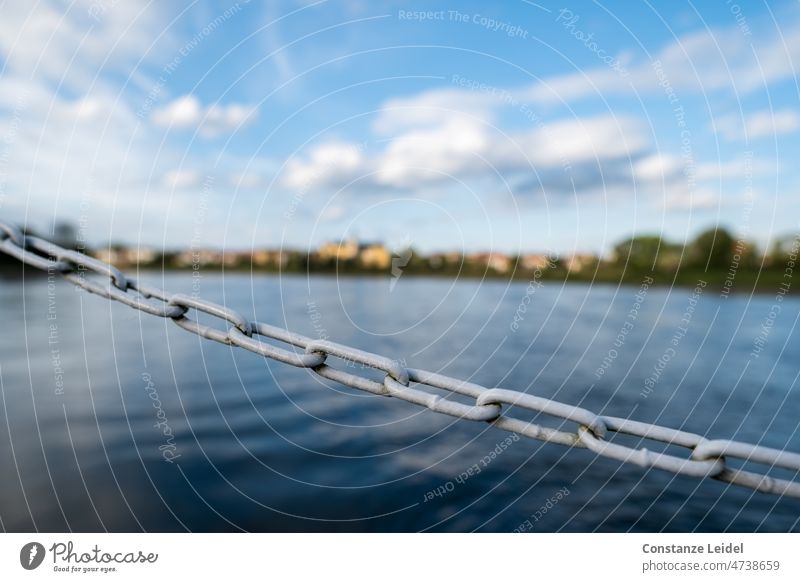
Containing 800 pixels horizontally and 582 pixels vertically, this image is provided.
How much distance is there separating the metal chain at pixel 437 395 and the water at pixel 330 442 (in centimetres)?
42

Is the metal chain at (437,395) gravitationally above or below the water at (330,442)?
above

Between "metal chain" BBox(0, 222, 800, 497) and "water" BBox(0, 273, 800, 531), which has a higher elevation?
"metal chain" BBox(0, 222, 800, 497)

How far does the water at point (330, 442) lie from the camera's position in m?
2.18

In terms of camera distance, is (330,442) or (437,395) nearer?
(437,395)

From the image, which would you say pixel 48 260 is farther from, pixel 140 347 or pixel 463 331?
pixel 463 331

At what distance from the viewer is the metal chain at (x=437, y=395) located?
4.07ft

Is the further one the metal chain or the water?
the water

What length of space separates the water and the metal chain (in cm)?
42

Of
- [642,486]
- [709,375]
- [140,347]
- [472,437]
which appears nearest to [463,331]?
[709,375]

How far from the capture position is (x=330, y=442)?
9.66ft

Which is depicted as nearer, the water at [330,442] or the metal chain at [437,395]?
the metal chain at [437,395]

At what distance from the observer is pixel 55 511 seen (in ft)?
7.04

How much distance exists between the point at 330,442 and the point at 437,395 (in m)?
1.73

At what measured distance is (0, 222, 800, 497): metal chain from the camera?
1.24 m
